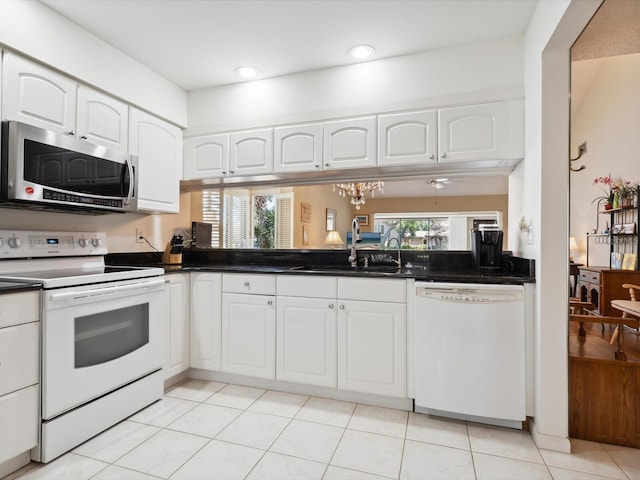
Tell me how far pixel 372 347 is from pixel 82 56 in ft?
8.39

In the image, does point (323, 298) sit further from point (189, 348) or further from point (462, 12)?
point (462, 12)

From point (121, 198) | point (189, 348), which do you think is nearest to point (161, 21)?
point (121, 198)

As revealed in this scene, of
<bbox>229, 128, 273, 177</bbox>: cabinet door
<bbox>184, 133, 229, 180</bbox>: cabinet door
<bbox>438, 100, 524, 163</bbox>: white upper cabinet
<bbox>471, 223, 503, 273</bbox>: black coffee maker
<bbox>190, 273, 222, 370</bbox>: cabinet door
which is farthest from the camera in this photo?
<bbox>184, 133, 229, 180</bbox>: cabinet door

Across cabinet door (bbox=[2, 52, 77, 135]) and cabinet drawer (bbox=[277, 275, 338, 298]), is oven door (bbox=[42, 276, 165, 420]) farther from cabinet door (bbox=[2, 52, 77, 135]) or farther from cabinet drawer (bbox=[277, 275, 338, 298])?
cabinet door (bbox=[2, 52, 77, 135])

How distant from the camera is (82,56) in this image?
83.3 inches

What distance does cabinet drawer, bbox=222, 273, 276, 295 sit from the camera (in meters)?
2.37

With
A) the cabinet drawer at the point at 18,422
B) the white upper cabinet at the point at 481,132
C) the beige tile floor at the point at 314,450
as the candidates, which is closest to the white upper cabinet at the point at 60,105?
the cabinet drawer at the point at 18,422

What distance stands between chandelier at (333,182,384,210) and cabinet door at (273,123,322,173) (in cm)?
40

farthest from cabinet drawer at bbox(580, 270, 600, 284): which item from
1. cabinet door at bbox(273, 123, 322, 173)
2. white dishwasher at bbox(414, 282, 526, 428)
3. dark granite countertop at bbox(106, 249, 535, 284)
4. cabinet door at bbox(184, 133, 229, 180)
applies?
cabinet door at bbox(184, 133, 229, 180)

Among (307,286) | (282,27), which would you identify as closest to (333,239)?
(307,286)

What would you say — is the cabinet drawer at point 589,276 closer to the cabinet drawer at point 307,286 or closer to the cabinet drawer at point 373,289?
the cabinet drawer at point 373,289

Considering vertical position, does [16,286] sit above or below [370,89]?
below

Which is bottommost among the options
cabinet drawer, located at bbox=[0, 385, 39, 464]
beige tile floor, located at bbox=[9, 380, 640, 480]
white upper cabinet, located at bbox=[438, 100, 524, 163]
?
beige tile floor, located at bbox=[9, 380, 640, 480]

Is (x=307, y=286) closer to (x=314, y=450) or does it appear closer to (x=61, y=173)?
(x=314, y=450)
